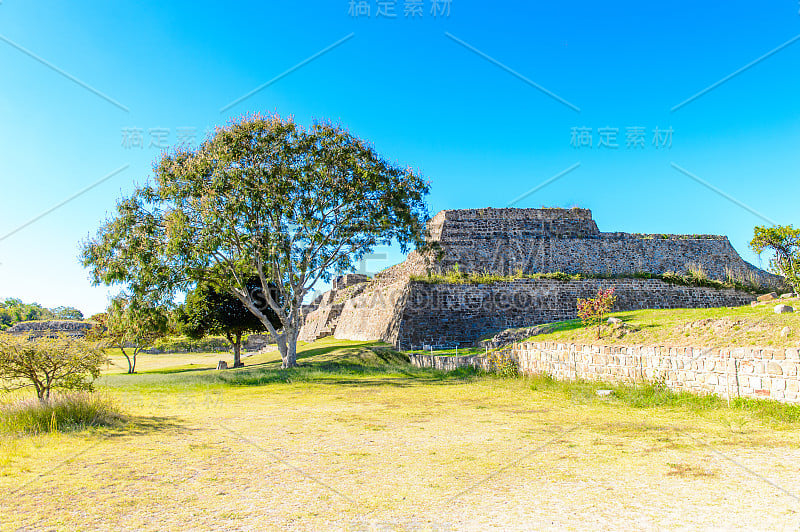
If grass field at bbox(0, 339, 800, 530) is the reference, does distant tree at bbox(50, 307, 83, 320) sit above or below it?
above

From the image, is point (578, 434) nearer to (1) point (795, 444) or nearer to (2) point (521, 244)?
(1) point (795, 444)

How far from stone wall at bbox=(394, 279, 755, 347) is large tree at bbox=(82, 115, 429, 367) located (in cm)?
603

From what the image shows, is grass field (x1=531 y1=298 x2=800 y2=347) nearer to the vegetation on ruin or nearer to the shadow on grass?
the shadow on grass

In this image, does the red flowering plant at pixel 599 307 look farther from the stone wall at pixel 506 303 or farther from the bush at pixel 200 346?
the bush at pixel 200 346

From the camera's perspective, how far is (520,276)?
89.0 ft

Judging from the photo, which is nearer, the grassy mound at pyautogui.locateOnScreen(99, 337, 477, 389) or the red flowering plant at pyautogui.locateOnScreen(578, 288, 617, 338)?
the red flowering plant at pyautogui.locateOnScreen(578, 288, 617, 338)

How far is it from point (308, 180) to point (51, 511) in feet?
50.6

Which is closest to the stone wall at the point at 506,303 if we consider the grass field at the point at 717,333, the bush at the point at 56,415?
the grass field at the point at 717,333

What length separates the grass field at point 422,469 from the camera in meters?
3.93

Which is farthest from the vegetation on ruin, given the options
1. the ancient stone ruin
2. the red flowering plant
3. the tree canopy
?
the tree canopy

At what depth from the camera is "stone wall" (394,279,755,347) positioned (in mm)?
24781

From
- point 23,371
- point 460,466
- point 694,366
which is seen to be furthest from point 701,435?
→ point 23,371

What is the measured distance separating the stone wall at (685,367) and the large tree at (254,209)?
8885 mm

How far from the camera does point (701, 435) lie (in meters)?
6.72
